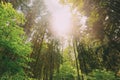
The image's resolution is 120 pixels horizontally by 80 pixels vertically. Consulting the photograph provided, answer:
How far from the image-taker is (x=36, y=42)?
2731 centimetres

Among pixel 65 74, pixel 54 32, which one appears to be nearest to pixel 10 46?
pixel 54 32

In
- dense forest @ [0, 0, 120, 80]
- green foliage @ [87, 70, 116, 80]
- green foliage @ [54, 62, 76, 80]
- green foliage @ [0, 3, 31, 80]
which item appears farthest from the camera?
green foliage @ [54, 62, 76, 80]

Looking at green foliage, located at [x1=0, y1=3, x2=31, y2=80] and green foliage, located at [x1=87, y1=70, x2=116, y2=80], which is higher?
green foliage, located at [x1=0, y1=3, x2=31, y2=80]

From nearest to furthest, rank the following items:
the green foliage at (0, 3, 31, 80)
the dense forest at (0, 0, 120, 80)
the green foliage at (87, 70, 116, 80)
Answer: the dense forest at (0, 0, 120, 80) < the green foliage at (0, 3, 31, 80) < the green foliage at (87, 70, 116, 80)

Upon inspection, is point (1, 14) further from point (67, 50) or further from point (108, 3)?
point (67, 50)

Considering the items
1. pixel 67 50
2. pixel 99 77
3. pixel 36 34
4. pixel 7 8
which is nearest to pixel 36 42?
pixel 36 34

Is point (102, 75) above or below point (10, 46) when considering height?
below

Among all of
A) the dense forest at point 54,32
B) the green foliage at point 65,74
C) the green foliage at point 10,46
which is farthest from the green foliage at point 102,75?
the green foliage at point 10,46

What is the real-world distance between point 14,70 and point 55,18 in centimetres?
1495

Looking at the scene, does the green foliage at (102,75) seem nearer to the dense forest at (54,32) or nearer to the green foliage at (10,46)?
the dense forest at (54,32)

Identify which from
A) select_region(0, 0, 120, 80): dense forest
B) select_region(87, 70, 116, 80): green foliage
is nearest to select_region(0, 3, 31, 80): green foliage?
select_region(0, 0, 120, 80): dense forest

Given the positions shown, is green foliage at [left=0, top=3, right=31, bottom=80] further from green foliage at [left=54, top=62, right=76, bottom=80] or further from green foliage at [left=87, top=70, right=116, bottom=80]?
green foliage at [left=54, top=62, right=76, bottom=80]

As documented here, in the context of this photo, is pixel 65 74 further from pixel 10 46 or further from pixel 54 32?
pixel 10 46

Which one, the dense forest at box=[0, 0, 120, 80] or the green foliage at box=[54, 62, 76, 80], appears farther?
the green foliage at box=[54, 62, 76, 80]
